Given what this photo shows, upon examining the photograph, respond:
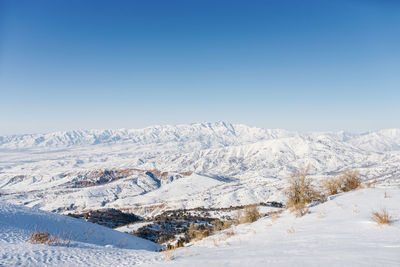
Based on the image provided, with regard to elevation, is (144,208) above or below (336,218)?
below

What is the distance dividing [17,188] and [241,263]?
234m

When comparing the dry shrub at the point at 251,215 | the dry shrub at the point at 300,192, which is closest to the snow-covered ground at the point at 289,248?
the dry shrub at the point at 300,192

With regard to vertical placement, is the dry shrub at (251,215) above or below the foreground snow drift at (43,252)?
below

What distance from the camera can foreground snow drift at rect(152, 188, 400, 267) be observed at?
3982 mm

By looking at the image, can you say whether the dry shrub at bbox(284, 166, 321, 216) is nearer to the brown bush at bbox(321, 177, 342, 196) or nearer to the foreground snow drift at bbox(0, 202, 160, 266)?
the brown bush at bbox(321, 177, 342, 196)

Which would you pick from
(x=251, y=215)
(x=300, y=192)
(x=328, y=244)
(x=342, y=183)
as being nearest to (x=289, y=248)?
(x=328, y=244)

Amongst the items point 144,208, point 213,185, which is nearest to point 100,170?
point 213,185

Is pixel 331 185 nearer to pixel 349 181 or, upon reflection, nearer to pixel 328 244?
pixel 349 181

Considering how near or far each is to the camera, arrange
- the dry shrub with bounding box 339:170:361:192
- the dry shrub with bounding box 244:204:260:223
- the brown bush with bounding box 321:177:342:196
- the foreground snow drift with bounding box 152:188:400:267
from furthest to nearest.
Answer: the dry shrub with bounding box 244:204:260:223 → the dry shrub with bounding box 339:170:361:192 → the brown bush with bounding box 321:177:342:196 → the foreground snow drift with bounding box 152:188:400:267

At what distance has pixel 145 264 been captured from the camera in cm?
506

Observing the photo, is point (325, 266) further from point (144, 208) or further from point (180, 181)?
point (180, 181)

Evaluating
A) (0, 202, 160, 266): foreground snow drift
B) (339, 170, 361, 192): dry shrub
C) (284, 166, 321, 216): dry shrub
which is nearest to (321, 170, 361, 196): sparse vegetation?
(339, 170, 361, 192): dry shrub

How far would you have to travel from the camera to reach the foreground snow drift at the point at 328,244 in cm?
398

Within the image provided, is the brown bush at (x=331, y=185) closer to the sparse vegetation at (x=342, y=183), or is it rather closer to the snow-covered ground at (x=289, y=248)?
the sparse vegetation at (x=342, y=183)
